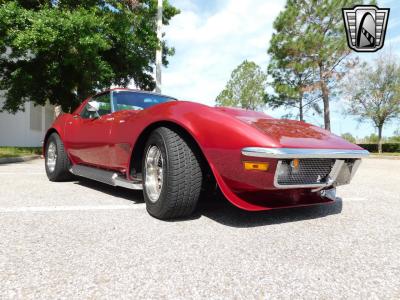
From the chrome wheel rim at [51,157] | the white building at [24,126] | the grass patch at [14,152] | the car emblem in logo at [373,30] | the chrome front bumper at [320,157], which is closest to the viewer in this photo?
the chrome front bumper at [320,157]

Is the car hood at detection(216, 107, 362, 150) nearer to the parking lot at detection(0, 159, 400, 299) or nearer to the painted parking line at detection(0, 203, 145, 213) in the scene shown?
the parking lot at detection(0, 159, 400, 299)

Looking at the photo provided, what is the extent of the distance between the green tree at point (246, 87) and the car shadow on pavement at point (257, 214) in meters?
35.3

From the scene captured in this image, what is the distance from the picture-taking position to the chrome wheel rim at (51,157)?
4.71 meters

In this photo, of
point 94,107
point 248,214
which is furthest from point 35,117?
point 248,214

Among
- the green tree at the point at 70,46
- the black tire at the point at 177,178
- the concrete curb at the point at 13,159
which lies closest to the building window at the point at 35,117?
the green tree at the point at 70,46

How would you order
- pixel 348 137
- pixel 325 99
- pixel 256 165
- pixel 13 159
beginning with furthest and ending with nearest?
pixel 348 137
pixel 325 99
pixel 13 159
pixel 256 165

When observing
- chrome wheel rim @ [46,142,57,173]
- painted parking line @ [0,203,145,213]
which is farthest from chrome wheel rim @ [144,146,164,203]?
chrome wheel rim @ [46,142,57,173]

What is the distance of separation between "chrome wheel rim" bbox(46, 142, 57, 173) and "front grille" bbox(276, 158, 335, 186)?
3570mm

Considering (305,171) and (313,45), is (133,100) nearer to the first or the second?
(305,171)

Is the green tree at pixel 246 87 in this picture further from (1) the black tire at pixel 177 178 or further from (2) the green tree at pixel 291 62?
(1) the black tire at pixel 177 178

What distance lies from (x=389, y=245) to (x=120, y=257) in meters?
1.58

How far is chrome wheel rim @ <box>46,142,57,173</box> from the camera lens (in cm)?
471

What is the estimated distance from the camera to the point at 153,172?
274cm

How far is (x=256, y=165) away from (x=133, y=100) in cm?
216
